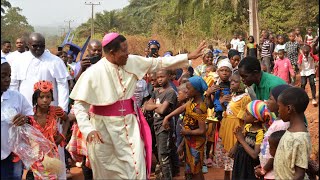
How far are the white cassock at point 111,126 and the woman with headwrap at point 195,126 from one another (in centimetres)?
125

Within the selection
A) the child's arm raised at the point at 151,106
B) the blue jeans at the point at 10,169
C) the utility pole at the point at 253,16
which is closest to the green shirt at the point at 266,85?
the child's arm raised at the point at 151,106

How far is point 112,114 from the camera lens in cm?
468

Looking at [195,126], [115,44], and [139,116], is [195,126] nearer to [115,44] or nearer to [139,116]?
[139,116]

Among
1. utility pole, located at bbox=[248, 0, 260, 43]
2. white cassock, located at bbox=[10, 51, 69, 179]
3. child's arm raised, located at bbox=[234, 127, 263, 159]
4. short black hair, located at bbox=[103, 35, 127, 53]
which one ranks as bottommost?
child's arm raised, located at bbox=[234, 127, 263, 159]

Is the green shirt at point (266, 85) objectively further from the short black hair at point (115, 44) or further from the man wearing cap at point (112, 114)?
the short black hair at point (115, 44)

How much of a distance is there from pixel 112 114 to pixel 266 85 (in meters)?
1.63

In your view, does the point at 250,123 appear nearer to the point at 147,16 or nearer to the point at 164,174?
the point at 164,174

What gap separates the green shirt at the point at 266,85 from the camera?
5.04m

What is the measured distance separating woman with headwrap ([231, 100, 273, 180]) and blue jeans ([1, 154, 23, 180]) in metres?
2.10

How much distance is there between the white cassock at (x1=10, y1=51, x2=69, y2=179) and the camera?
21.0 feet

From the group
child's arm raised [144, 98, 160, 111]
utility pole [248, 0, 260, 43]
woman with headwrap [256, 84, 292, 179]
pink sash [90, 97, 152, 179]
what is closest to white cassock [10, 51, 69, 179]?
child's arm raised [144, 98, 160, 111]

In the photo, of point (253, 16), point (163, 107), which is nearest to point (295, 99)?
point (163, 107)

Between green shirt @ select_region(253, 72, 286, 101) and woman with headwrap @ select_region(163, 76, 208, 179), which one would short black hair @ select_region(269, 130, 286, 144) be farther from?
woman with headwrap @ select_region(163, 76, 208, 179)

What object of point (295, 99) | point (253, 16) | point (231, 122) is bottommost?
point (231, 122)
